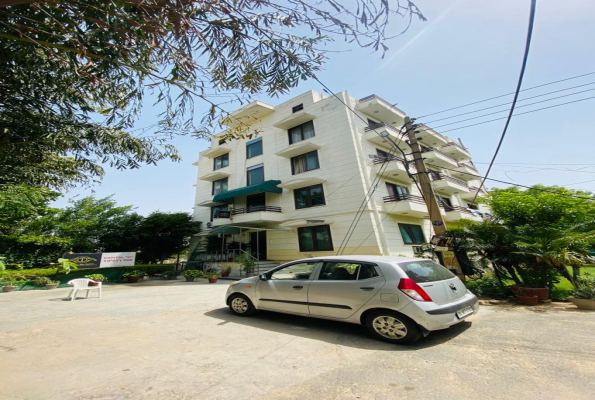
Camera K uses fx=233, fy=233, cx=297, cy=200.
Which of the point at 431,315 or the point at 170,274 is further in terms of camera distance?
→ the point at 170,274

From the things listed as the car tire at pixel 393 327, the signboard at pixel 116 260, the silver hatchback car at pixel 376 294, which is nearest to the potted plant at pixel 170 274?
the signboard at pixel 116 260

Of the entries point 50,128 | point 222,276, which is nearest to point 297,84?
point 50,128

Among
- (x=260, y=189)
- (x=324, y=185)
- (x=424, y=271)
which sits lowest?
(x=424, y=271)

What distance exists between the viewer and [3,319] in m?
5.12

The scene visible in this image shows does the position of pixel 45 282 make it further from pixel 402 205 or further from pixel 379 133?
pixel 379 133

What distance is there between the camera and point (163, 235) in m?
19.4

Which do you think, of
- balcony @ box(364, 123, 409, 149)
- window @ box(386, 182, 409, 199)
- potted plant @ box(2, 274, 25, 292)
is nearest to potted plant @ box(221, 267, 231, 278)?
potted plant @ box(2, 274, 25, 292)

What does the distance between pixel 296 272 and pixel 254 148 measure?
1700 cm

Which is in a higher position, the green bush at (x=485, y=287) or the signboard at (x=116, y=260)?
the signboard at (x=116, y=260)

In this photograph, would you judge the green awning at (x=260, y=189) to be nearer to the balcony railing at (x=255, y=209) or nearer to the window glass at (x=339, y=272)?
the balcony railing at (x=255, y=209)

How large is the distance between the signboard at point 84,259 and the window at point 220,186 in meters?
10.8

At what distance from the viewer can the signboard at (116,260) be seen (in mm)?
11773

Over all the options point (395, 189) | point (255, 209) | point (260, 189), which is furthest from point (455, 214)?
point (255, 209)

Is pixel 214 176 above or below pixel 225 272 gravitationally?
above
